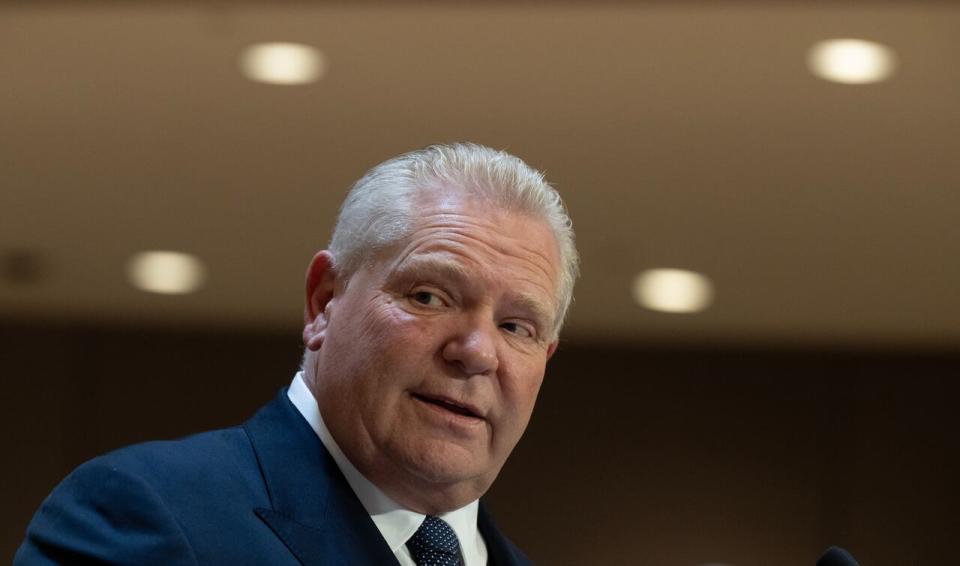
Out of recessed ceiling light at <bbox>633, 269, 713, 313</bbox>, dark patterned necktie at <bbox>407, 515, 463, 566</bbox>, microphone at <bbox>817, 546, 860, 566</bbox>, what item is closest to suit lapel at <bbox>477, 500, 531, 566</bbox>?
dark patterned necktie at <bbox>407, 515, 463, 566</bbox>

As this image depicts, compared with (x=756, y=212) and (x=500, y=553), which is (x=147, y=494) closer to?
(x=500, y=553)

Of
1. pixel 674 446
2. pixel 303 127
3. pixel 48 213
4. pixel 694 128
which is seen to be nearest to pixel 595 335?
pixel 674 446

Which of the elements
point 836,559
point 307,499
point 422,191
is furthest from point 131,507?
point 836,559

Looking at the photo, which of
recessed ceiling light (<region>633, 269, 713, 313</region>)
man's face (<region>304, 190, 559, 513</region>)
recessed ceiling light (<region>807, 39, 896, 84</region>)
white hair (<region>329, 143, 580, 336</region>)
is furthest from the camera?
recessed ceiling light (<region>633, 269, 713, 313</region>)

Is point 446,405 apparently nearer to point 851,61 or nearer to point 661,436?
point 661,436

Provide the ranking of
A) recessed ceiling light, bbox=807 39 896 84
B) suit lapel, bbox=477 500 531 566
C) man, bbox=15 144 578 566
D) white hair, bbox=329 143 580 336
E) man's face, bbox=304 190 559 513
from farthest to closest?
recessed ceiling light, bbox=807 39 896 84, suit lapel, bbox=477 500 531 566, white hair, bbox=329 143 580 336, man's face, bbox=304 190 559 513, man, bbox=15 144 578 566

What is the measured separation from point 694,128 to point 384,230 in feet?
7.46

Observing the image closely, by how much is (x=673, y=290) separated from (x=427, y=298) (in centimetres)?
231

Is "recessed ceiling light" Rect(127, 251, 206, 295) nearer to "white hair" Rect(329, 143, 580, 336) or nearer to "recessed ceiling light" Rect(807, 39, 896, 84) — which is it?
"recessed ceiling light" Rect(807, 39, 896, 84)

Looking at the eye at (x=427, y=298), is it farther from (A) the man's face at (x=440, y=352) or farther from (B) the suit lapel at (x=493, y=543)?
(B) the suit lapel at (x=493, y=543)

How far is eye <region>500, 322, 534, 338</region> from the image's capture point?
1.90 metres

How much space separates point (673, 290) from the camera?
13.5 ft

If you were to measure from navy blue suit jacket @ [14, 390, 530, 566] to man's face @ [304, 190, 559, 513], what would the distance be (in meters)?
0.07

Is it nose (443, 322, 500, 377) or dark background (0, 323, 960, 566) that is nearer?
nose (443, 322, 500, 377)
